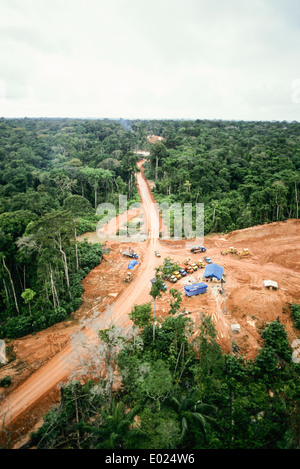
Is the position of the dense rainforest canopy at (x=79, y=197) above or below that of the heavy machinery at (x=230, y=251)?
above

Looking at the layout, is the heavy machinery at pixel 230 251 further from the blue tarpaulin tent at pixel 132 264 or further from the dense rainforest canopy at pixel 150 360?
the blue tarpaulin tent at pixel 132 264

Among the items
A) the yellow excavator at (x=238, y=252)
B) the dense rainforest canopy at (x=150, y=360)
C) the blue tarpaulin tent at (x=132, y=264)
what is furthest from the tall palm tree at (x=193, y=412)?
the yellow excavator at (x=238, y=252)

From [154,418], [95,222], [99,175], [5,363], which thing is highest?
[99,175]

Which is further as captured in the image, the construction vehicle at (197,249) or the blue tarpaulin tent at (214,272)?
the construction vehicle at (197,249)

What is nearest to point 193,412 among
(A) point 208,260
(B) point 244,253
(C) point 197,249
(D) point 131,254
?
(A) point 208,260

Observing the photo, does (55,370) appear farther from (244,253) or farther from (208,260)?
(244,253)

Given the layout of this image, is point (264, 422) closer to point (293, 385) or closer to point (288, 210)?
point (293, 385)

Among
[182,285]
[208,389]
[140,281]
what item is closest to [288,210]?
[182,285]

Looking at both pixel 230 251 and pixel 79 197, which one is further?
pixel 230 251
